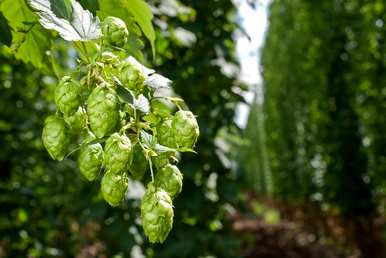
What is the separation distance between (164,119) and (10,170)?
8.68 ft

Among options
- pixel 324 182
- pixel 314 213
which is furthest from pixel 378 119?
pixel 314 213

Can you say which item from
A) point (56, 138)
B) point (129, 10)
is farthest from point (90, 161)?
point (129, 10)

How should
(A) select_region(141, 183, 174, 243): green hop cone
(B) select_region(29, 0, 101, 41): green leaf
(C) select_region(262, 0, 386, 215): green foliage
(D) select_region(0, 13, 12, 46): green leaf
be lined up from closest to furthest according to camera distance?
(A) select_region(141, 183, 174, 243): green hop cone
(B) select_region(29, 0, 101, 41): green leaf
(D) select_region(0, 13, 12, 46): green leaf
(C) select_region(262, 0, 386, 215): green foliage

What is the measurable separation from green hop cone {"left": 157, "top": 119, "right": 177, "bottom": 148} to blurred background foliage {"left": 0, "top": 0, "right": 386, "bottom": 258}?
0.30 metres

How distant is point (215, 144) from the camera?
9.37ft

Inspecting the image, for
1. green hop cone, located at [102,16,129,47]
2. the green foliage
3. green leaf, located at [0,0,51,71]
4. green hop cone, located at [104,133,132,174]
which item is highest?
green hop cone, located at [102,16,129,47]

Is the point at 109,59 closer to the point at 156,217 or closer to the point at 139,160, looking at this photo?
the point at 139,160

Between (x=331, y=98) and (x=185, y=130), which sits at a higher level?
(x=185, y=130)

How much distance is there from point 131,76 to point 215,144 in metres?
2.07

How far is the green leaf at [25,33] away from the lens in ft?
3.47

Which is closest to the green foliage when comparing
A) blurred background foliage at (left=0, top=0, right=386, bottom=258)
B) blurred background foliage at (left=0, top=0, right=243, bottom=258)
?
blurred background foliage at (left=0, top=0, right=386, bottom=258)

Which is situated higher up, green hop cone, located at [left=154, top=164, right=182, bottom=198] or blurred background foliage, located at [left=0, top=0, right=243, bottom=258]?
green hop cone, located at [left=154, top=164, right=182, bottom=198]

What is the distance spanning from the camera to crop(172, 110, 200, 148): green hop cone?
2.56 ft

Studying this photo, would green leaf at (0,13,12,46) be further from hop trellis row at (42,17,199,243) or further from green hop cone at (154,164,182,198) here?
green hop cone at (154,164,182,198)
